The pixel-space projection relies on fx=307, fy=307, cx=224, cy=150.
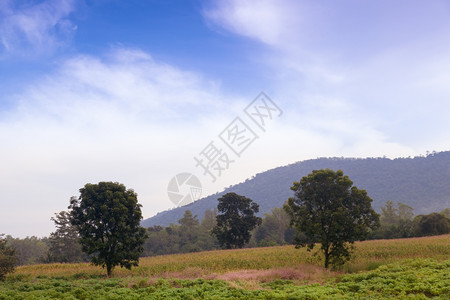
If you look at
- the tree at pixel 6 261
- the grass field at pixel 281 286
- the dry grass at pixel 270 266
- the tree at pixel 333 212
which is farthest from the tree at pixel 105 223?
the tree at pixel 333 212

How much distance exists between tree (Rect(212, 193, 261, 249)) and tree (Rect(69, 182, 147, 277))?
103 ft

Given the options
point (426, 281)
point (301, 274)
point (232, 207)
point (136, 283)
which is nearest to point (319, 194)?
point (301, 274)

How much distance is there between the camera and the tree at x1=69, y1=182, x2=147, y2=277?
27.5 m

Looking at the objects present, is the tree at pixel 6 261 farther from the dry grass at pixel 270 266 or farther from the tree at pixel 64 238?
the tree at pixel 64 238

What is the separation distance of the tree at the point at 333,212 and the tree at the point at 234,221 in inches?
1260

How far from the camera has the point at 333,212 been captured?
2550cm

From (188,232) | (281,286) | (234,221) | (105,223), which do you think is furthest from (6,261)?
(188,232)

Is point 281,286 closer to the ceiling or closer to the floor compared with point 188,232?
closer to the floor

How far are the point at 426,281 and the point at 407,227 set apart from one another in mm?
48382

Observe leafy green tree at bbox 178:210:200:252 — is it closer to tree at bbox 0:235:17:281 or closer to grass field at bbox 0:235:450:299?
tree at bbox 0:235:17:281

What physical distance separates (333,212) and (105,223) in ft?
66.6

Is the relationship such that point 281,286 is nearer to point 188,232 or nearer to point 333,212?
point 333,212

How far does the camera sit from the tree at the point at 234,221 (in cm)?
5872

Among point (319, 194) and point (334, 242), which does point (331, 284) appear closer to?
point (334, 242)
